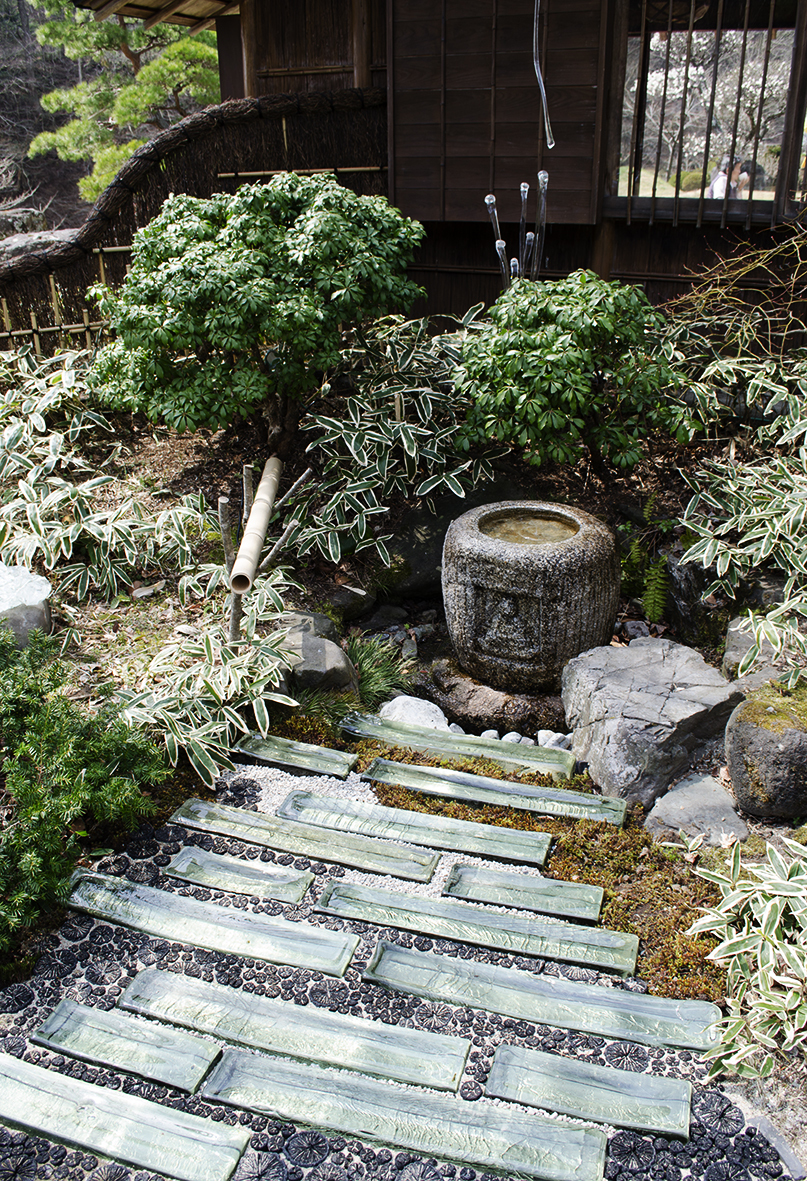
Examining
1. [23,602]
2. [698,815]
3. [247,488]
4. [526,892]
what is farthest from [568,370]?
[23,602]

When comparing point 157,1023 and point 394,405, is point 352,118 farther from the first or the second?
point 157,1023

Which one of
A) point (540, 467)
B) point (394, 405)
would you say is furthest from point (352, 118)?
point (540, 467)

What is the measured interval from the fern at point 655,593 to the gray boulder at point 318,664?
177cm

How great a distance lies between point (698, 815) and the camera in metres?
3.42

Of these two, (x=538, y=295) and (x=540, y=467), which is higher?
(x=538, y=295)

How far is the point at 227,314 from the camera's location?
480 cm

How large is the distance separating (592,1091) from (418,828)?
3.85 ft

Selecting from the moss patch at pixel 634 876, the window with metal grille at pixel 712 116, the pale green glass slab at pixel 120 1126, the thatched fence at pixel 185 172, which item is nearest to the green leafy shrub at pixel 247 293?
the thatched fence at pixel 185 172

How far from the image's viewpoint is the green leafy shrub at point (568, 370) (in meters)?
4.76

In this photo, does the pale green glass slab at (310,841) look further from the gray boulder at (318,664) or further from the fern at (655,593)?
the fern at (655,593)

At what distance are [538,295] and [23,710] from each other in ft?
11.4

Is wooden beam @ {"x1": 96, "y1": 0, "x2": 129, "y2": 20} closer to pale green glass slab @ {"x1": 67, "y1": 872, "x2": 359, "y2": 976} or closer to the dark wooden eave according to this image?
the dark wooden eave

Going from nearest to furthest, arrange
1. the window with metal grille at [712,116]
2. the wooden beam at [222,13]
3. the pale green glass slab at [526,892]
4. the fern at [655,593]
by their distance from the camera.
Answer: the pale green glass slab at [526,892]
the fern at [655,593]
the window with metal grille at [712,116]
the wooden beam at [222,13]

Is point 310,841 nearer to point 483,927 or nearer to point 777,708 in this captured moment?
point 483,927
